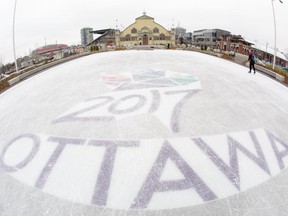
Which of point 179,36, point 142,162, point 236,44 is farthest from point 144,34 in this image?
point 142,162

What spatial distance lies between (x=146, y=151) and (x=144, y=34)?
63.9 m

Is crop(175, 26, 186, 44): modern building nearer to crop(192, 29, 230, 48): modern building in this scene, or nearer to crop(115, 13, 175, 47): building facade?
crop(192, 29, 230, 48): modern building

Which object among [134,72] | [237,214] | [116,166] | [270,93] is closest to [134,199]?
[116,166]

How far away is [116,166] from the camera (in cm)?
718

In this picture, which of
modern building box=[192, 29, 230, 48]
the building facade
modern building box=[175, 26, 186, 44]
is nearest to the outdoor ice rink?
the building facade

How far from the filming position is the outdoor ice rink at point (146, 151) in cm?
649

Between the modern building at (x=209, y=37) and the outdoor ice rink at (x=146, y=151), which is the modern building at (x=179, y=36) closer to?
the modern building at (x=209, y=37)

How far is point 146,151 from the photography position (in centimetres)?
757

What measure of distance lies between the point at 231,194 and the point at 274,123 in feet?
14.7

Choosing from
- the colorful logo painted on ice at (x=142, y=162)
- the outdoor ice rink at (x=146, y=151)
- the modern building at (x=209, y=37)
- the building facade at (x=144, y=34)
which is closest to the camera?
the outdoor ice rink at (x=146, y=151)

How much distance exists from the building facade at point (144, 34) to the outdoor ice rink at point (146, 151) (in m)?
58.7

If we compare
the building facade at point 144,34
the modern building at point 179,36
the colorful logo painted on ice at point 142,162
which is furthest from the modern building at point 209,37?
the colorful logo painted on ice at point 142,162

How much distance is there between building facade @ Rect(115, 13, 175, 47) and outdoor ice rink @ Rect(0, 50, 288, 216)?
2313 inches

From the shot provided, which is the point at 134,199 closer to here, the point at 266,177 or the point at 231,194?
the point at 231,194
